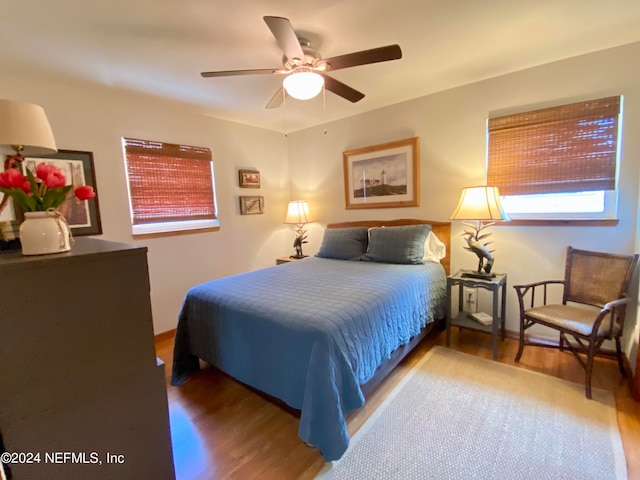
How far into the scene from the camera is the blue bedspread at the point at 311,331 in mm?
1494

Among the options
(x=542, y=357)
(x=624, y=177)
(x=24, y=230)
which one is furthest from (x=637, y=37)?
(x=24, y=230)

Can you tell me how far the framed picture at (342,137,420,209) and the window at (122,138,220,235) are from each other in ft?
5.63

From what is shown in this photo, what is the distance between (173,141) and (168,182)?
0.44 meters

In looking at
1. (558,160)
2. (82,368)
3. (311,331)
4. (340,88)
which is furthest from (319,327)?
(558,160)

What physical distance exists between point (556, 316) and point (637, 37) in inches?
80.0

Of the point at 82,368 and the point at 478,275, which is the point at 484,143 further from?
the point at 82,368

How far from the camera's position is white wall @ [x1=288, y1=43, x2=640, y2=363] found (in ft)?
7.18

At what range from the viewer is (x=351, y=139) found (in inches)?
145

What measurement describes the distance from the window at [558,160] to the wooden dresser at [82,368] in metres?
2.93

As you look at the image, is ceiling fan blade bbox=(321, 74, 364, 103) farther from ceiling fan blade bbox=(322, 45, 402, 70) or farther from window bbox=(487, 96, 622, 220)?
window bbox=(487, 96, 622, 220)

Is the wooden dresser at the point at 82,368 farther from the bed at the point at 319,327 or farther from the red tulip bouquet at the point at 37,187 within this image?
the bed at the point at 319,327

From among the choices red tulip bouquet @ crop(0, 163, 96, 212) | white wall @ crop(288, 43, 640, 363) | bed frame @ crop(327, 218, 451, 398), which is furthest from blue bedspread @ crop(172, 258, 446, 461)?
red tulip bouquet @ crop(0, 163, 96, 212)

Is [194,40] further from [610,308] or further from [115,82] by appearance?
[610,308]

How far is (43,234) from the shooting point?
84cm
